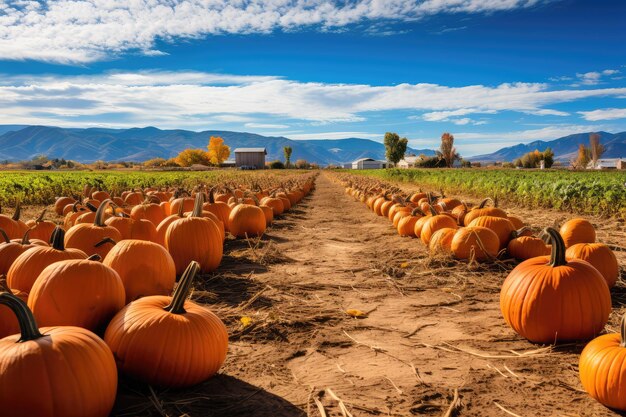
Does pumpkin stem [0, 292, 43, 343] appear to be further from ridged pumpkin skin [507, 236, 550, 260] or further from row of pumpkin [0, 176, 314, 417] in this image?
ridged pumpkin skin [507, 236, 550, 260]

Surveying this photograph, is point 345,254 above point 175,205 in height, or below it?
below

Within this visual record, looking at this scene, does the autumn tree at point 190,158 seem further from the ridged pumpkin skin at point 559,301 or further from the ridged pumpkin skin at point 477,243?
the ridged pumpkin skin at point 559,301

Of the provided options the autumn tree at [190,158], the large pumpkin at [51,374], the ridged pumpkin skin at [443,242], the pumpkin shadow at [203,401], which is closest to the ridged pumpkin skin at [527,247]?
the ridged pumpkin skin at [443,242]

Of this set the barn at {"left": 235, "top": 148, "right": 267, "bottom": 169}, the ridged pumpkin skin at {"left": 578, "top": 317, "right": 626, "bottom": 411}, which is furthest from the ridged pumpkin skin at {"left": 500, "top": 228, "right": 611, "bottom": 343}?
the barn at {"left": 235, "top": 148, "right": 267, "bottom": 169}

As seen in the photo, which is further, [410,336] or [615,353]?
[410,336]

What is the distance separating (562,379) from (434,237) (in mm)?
4822

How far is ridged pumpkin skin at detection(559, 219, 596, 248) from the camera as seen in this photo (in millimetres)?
7879

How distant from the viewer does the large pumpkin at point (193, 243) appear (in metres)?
7.03

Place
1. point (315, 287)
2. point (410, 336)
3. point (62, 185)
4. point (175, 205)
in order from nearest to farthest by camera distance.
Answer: point (410, 336), point (315, 287), point (175, 205), point (62, 185)

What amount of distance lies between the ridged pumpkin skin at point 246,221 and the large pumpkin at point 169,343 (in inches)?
275

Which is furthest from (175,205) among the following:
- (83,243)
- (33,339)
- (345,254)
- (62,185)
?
(62,185)

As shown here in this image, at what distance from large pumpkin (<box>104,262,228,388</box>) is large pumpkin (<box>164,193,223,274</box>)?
11.0 ft

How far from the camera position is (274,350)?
443 cm

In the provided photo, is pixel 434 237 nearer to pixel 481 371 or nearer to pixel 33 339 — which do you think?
pixel 481 371
